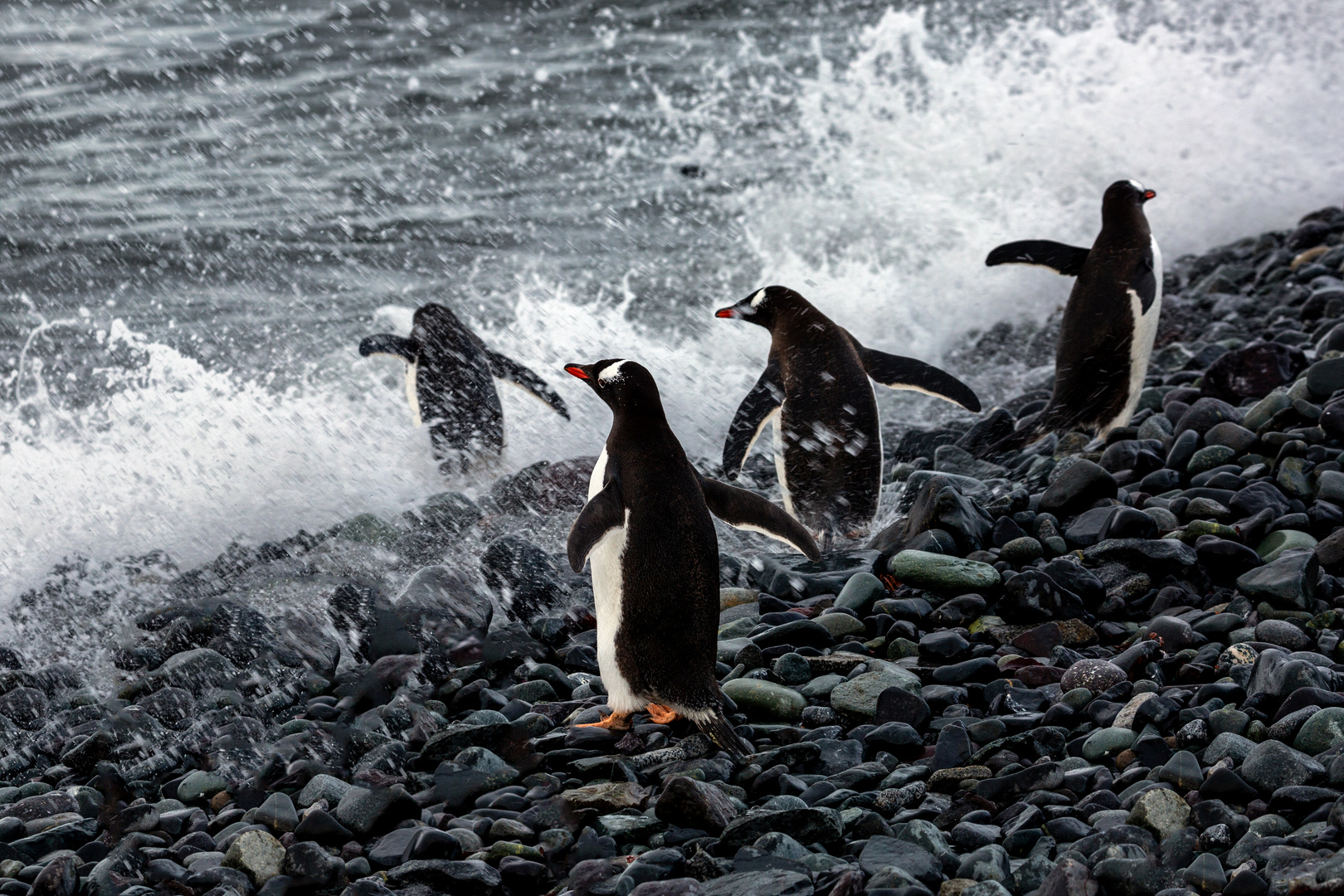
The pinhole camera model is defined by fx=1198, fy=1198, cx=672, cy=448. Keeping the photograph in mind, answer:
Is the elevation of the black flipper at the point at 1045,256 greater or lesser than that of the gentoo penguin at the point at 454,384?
greater

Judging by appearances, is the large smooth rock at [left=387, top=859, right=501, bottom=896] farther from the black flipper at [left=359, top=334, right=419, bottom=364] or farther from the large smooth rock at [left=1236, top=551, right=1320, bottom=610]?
the black flipper at [left=359, top=334, right=419, bottom=364]

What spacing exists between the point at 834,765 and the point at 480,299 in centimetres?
571

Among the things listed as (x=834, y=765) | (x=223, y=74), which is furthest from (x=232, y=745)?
(x=223, y=74)

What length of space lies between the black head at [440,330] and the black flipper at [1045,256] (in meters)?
2.32

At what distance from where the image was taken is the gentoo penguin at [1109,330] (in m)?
4.71

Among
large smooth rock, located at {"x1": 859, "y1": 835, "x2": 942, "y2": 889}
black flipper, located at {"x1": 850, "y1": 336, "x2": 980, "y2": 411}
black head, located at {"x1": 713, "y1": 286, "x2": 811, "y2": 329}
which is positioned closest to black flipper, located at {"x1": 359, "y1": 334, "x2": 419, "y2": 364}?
black head, located at {"x1": 713, "y1": 286, "x2": 811, "y2": 329}

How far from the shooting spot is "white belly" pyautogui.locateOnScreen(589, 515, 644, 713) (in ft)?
9.19

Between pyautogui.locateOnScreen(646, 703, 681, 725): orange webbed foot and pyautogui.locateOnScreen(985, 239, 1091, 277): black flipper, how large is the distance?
3.02 meters

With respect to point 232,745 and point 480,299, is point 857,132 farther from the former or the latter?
point 232,745

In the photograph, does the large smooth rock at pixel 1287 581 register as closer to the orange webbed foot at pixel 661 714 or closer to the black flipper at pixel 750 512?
the black flipper at pixel 750 512

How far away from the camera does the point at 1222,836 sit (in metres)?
1.97

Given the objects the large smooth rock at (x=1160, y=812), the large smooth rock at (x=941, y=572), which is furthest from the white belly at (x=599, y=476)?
the large smooth rock at (x=1160, y=812)

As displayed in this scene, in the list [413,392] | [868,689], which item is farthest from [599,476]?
[413,392]

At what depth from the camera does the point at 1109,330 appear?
4.75 metres
